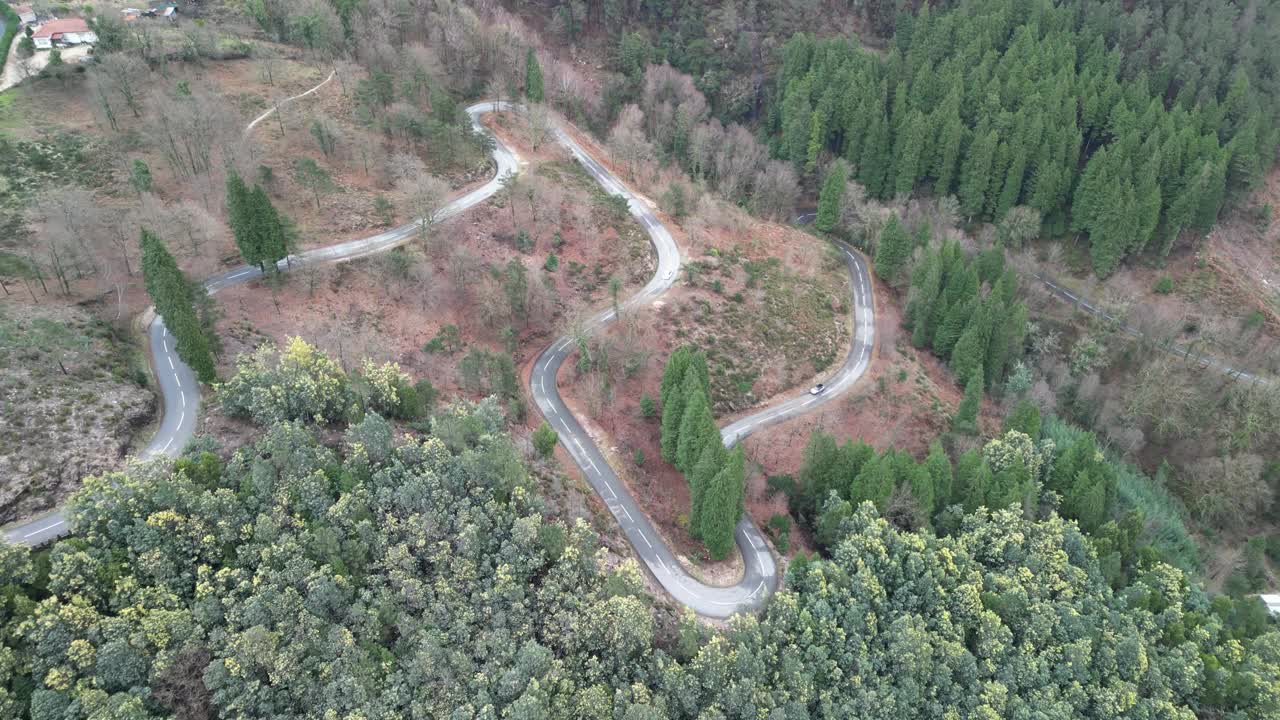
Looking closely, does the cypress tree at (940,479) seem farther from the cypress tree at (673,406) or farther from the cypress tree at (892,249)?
the cypress tree at (892,249)

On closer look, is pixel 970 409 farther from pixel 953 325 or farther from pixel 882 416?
pixel 953 325

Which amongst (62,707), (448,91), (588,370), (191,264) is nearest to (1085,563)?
(588,370)

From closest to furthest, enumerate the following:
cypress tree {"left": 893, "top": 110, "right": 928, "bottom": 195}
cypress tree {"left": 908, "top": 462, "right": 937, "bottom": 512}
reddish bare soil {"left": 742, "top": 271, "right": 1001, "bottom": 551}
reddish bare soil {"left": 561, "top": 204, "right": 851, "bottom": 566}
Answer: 1. cypress tree {"left": 908, "top": 462, "right": 937, "bottom": 512}
2. reddish bare soil {"left": 561, "top": 204, "right": 851, "bottom": 566}
3. reddish bare soil {"left": 742, "top": 271, "right": 1001, "bottom": 551}
4. cypress tree {"left": 893, "top": 110, "right": 928, "bottom": 195}

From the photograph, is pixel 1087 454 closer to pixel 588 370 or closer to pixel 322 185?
pixel 588 370

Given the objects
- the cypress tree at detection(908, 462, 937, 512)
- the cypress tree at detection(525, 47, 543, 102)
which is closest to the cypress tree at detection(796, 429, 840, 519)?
the cypress tree at detection(908, 462, 937, 512)

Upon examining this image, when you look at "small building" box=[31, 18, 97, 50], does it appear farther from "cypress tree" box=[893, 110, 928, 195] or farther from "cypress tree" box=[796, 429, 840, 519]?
"cypress tree" box=[893, 110, 928, 195]

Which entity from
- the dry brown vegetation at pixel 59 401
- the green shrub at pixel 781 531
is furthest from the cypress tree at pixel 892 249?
the dry brown vegetation at pixel 59 401
